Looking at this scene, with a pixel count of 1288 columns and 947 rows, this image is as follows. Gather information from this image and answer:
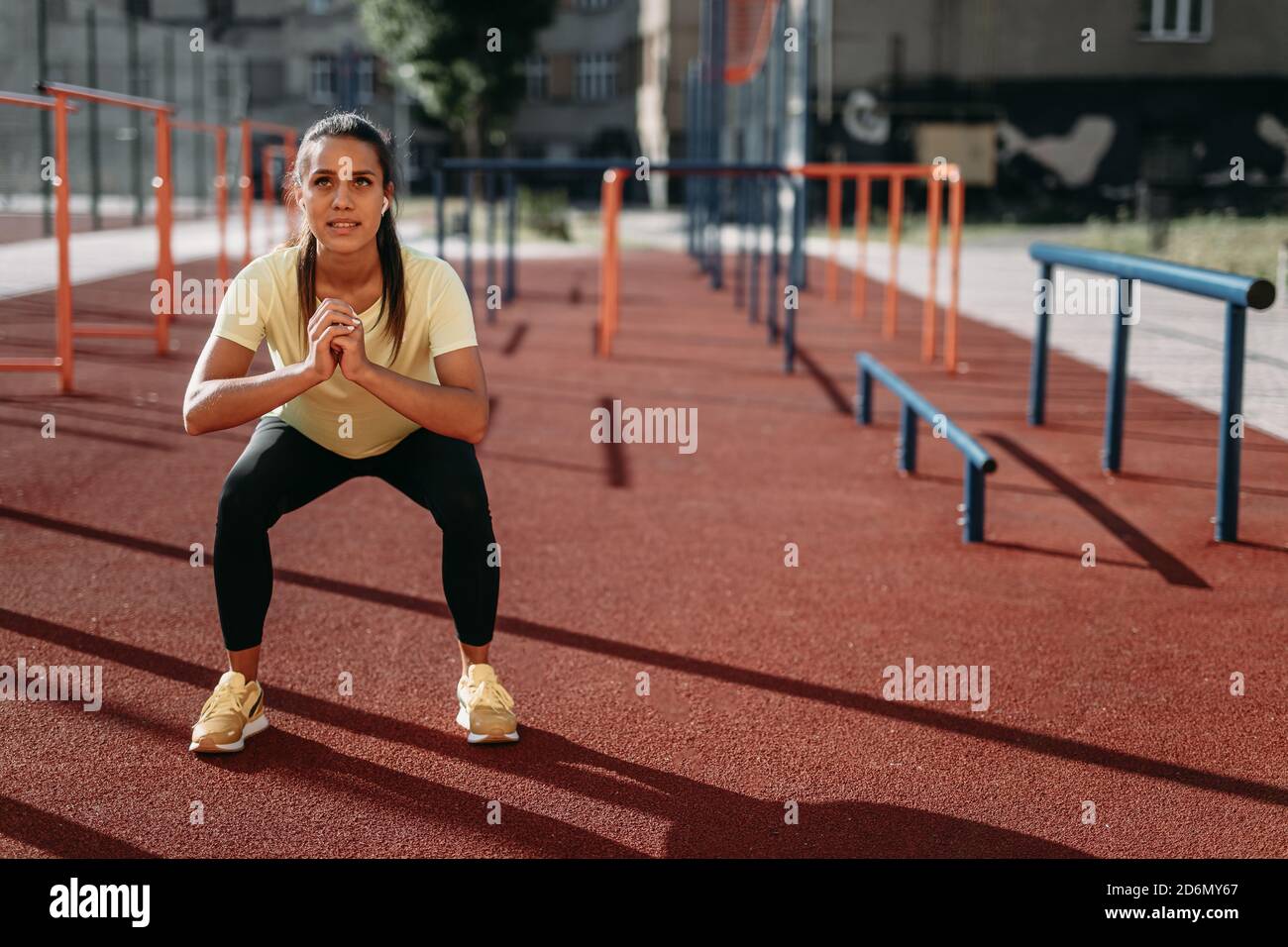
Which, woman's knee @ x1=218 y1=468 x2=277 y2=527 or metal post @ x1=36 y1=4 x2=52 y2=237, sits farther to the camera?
metal post @ x1=36 y1=4 x2=52 y2=237

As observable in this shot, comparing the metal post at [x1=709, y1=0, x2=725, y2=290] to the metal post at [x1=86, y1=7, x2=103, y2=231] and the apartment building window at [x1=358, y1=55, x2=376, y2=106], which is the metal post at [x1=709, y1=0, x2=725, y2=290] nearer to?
the metal post at [x1=86, y1=7, x2=103, y2=231]

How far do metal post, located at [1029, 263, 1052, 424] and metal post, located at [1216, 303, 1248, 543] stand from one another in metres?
2.13

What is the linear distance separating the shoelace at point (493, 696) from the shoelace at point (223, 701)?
1.84 ft

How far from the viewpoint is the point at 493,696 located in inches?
149

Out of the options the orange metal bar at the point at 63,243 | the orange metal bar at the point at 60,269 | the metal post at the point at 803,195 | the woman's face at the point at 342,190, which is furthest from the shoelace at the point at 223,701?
the metal post at the point at 803,195

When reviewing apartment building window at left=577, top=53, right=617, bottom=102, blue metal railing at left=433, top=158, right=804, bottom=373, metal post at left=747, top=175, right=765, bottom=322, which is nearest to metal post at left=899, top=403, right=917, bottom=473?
blue metal railing at left=433, top=158, right=804, bottom=373

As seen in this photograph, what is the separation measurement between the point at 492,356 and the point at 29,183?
9685mm

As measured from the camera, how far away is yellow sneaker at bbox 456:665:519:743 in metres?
3.74

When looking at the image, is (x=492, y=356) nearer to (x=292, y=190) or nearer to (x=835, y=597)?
(x=835, y=597)

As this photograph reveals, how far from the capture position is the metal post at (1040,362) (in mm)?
8125
